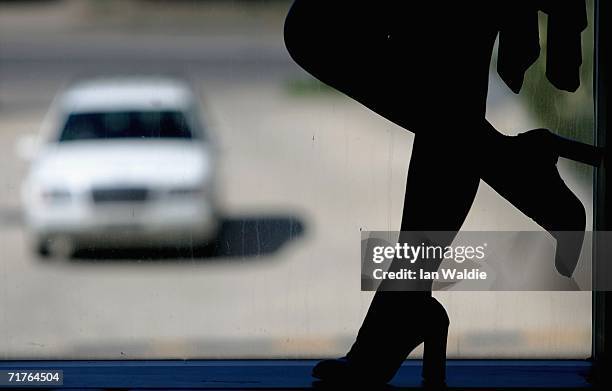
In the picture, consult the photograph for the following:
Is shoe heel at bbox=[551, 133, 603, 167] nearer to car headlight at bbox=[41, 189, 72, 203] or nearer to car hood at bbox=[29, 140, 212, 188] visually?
car hood at bbox=[29, 140, 212, 188]

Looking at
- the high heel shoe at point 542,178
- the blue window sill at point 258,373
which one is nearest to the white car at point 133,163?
the blue window sill at point 258,373

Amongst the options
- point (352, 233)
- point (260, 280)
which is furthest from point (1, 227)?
point (352, 233)

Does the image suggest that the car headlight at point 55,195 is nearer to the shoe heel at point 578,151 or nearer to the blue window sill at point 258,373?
the blue window sill at point 258,373

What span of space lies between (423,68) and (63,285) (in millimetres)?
1769

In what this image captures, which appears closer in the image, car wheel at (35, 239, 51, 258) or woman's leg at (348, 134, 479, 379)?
woman's leg at (348, 134, 479, 379)

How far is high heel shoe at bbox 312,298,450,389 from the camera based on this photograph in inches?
162

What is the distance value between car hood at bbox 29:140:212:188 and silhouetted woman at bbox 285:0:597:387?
69 cm

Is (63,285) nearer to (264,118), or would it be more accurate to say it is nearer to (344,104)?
(264,118)

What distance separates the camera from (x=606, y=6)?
4.20 m

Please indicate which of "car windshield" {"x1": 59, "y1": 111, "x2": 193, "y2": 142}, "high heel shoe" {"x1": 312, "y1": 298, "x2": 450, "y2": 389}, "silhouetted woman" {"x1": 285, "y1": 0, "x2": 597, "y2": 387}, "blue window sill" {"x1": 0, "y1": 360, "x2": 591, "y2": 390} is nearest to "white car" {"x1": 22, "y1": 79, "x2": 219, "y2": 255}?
"car windshield" {"x1": 59, "y1": 111, "x2": 193, "y2": 142}

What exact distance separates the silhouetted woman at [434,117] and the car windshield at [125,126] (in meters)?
0.64

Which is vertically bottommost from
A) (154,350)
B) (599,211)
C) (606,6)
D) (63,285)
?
(154,350)

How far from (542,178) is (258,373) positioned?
4.67 feet

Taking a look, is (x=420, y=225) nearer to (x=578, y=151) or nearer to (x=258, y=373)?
(x=578, y=151)
